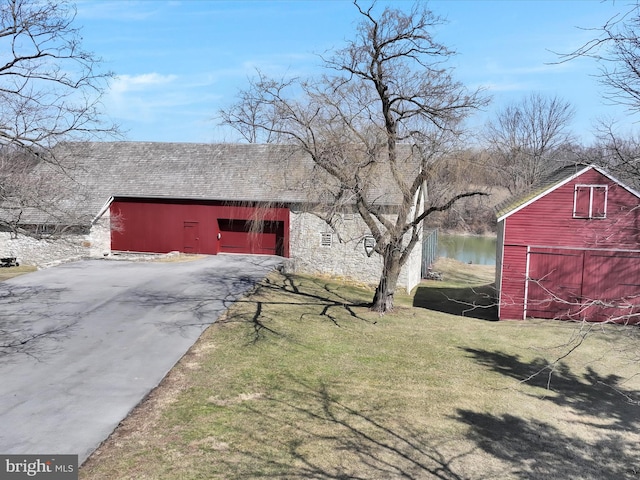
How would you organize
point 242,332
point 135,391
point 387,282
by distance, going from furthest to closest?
point 387,282 < point 242,332 < point 135,391

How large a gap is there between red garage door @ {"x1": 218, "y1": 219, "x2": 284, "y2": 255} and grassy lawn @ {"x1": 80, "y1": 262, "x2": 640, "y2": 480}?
9761mm

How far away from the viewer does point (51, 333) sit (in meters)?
12.2

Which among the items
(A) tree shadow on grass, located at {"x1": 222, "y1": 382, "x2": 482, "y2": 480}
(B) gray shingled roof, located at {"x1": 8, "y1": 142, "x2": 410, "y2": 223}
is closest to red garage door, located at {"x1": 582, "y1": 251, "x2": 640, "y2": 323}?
(B) gray shingled roof, located at {"x1": 8, "y1": 142, "x2": 410, "y2": 223}

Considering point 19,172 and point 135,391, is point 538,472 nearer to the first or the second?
point 135,391

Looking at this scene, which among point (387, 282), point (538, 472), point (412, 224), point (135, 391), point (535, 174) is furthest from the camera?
point (535, 174)

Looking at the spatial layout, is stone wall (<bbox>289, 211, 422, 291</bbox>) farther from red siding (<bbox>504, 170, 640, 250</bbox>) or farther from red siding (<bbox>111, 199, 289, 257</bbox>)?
red siding (<bbox>504, 170, 640, 250</bbox>)

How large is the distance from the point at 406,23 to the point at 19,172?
1218cm

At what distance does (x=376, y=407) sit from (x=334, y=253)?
14.9m

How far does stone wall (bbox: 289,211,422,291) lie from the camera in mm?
23531

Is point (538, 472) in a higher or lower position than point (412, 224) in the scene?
lower

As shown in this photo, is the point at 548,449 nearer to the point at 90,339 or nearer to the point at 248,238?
the point at 90,339

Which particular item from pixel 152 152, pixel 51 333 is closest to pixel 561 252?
pixel 51 333

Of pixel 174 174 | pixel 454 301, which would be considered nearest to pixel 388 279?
pixel 454 301

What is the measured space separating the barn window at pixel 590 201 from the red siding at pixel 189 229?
44.3 feet
